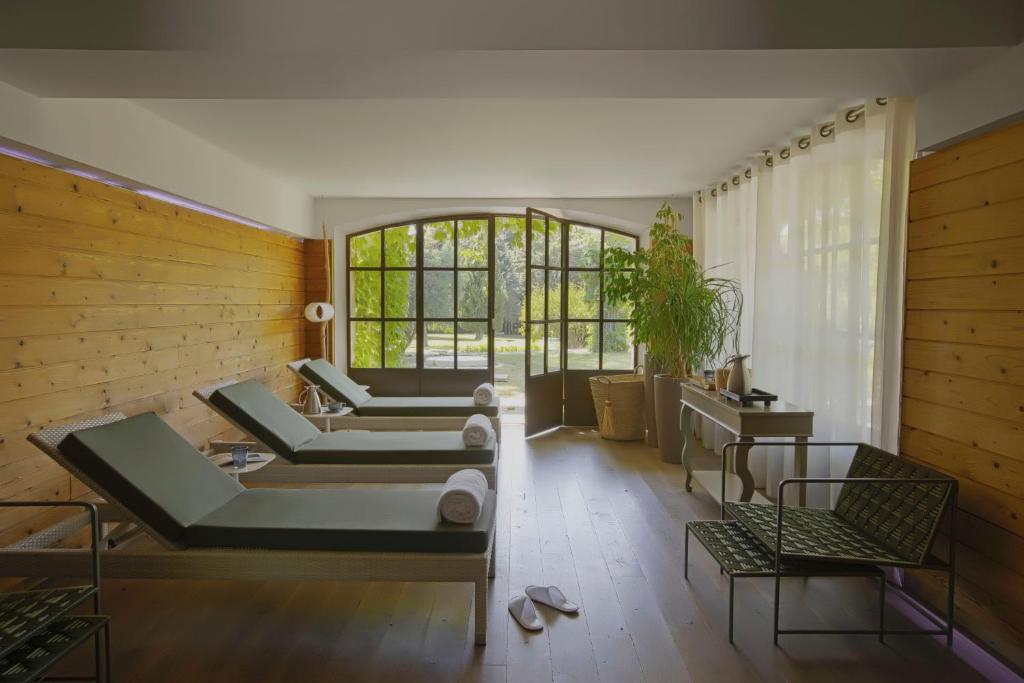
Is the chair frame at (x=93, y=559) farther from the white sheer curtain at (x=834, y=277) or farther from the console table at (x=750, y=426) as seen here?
the white sheer curtain at (x=834, y=277)

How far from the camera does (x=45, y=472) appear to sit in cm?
341

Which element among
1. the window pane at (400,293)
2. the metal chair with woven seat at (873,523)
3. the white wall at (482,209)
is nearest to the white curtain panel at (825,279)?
the metal chair with woven seat at (873,523)

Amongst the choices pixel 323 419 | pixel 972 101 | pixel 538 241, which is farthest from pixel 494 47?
pixel 538 241

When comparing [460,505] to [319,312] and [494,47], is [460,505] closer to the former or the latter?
Result: [494,47]

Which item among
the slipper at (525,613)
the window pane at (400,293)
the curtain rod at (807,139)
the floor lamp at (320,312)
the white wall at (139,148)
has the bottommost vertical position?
the slipper at (525,613)

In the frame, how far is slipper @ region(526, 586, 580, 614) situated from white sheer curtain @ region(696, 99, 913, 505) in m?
1.77

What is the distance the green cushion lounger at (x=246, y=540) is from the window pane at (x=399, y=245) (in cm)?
480

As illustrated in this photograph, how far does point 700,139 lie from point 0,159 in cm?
391

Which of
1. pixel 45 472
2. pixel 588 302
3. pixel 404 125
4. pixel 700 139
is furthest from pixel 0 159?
pixel 588 302

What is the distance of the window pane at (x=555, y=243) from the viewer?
694cm

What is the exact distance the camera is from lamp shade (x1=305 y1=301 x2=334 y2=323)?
689 cm

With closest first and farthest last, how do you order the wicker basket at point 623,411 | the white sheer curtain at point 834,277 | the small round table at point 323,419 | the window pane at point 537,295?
the white sheer curtain at point 834,277
the small round table at point 323,419
the wicker basket at point 623,411
the window pane at point 537,295

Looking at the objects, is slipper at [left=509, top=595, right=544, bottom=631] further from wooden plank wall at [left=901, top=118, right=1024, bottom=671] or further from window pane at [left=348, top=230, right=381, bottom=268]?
window pane at [left=348, top=230, right=381, bottom=268]

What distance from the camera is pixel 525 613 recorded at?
9.64ft
